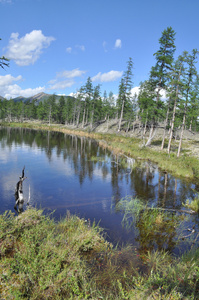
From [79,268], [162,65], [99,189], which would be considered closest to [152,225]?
[79,268]

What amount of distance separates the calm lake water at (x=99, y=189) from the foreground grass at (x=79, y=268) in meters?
1.56

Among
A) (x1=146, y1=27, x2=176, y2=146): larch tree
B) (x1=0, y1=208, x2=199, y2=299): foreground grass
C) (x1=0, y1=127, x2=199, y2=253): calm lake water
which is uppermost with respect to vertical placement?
(x1=146, y1=27, x2=176, y2=146): larch tree

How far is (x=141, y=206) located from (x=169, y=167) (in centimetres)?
1195

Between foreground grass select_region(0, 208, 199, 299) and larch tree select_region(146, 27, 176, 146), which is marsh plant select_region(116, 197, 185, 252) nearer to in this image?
foreground grass select_region(0, 208, 199, 299)

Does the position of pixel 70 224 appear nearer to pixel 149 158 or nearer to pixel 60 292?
pixel 60 292

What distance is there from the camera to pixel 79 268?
17.9 feet

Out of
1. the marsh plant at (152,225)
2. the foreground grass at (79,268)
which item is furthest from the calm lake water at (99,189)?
the foreground grass at (79,268)

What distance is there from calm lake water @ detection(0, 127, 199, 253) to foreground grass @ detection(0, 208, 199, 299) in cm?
156

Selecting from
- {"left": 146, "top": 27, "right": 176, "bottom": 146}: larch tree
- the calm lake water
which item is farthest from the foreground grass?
{"left": 146, "top": 27, "right": 176, "bottom": 146}: larch tree

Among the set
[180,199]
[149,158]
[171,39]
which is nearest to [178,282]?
[180,199]

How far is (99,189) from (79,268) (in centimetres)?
1022

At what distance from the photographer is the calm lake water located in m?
10.1

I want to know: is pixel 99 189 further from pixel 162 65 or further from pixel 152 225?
pixel 162 65

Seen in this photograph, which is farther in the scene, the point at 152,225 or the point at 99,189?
the point at 99,189
